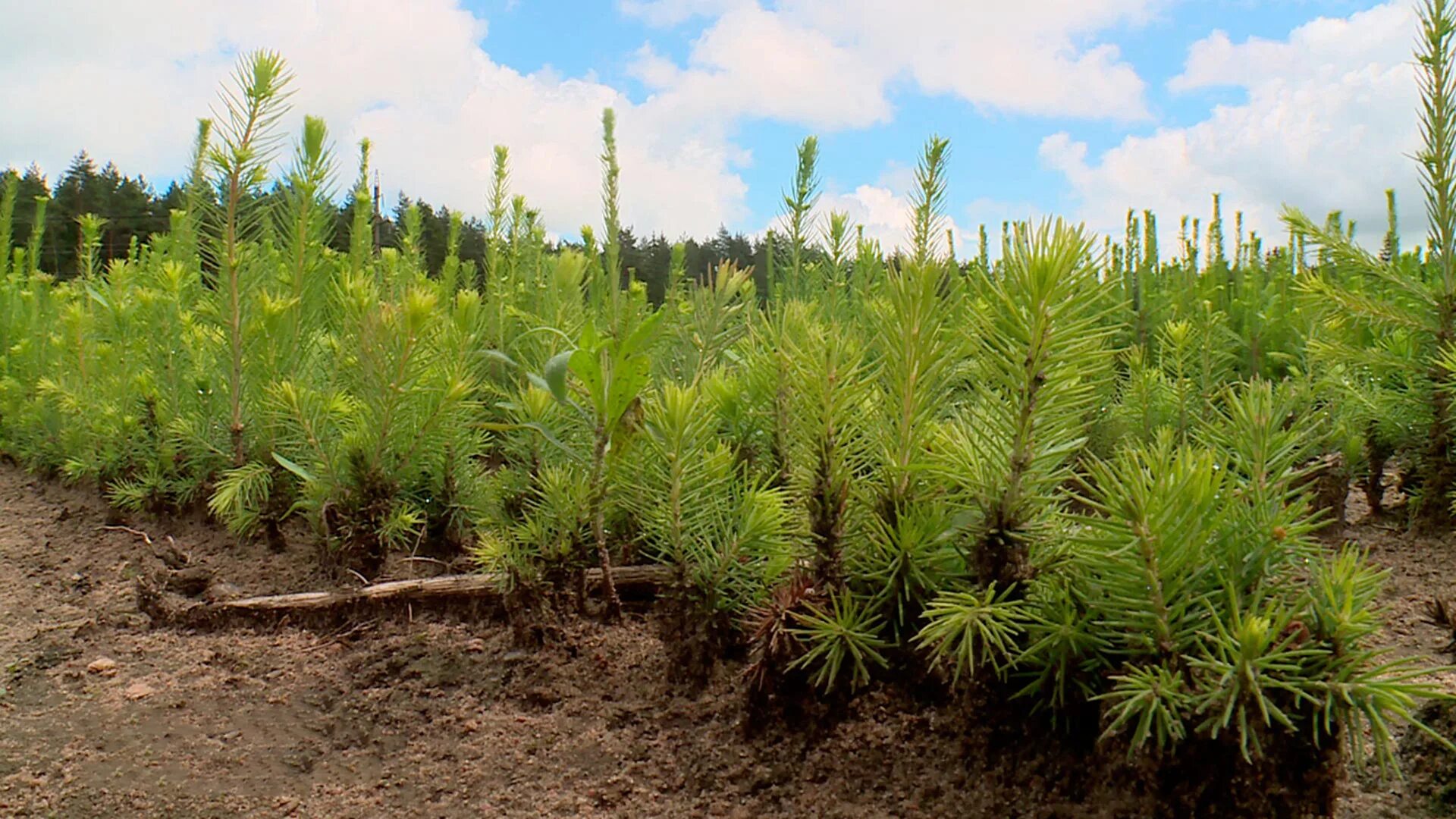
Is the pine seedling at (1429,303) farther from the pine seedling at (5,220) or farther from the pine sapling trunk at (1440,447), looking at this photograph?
the pine seedling at (5,220)

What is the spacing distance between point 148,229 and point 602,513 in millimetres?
12284

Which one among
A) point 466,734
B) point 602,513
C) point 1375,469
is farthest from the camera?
point 1375,469

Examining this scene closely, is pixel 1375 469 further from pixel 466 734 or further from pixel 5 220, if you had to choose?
pixel 5 220

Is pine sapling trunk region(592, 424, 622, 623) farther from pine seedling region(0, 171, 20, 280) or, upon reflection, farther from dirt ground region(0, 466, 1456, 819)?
pine seedling region(0, 171, 20, 280)

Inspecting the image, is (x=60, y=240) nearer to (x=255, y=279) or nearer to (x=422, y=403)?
(x=255, y=279)

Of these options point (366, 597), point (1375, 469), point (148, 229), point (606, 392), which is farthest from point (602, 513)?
point (148, 229)

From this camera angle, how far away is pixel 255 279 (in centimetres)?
268

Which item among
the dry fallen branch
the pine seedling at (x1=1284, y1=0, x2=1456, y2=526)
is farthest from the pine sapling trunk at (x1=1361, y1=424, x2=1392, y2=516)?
the dry fallen branch

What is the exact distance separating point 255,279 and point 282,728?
60.1 inches

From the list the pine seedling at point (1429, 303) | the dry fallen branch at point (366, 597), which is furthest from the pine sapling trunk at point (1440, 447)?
the dry fallen branch at point (366, 597)

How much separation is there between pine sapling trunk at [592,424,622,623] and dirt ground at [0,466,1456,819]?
5cm

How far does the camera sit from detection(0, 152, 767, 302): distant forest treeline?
5567mm

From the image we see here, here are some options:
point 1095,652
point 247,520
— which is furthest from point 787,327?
point 247,520

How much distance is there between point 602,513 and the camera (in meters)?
1.70
